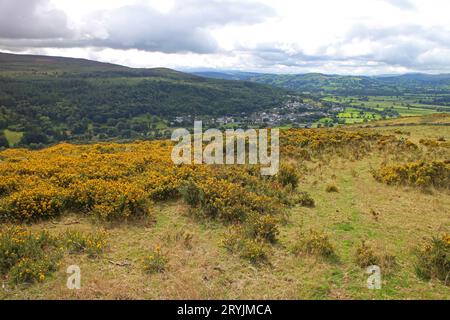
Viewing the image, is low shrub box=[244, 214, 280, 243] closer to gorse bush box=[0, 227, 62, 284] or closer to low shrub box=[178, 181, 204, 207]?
low shrub box=[178, 181, 204, 207]

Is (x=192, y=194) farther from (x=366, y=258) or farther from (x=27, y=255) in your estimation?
(x=366, y=258)

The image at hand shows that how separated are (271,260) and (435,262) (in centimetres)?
387

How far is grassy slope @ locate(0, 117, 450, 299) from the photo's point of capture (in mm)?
6297

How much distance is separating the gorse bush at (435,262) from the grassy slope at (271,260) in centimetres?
23

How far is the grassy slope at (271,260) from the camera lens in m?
6.30

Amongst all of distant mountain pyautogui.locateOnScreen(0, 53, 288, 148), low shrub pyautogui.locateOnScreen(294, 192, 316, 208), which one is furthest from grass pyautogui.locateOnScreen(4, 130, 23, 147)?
low shrub pyautogui.locateOnScreen(294, 192, 316, 208)

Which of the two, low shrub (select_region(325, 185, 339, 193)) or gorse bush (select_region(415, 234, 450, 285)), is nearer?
gorse bush (select_region(415, 234, 450, 285))

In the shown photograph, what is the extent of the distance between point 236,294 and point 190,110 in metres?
178

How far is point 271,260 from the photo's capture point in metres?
7.69

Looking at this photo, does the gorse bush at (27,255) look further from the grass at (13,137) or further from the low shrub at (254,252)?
the grass at (13,137)

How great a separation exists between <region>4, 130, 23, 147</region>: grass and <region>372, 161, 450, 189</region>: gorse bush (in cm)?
→ 9498

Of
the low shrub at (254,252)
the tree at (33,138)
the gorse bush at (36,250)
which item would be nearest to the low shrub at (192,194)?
the low shrub at (254,252)

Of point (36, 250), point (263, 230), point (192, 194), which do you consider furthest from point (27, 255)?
point (263, 230)
